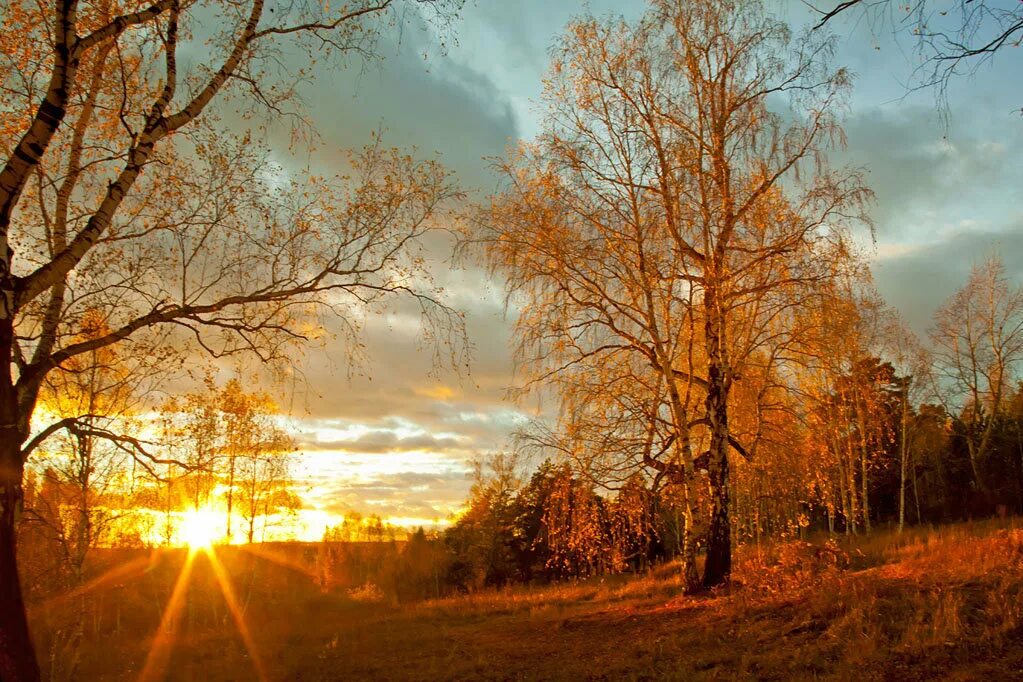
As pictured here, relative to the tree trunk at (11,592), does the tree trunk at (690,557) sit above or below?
below

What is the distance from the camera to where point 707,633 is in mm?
10117

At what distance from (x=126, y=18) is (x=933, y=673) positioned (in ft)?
34.5

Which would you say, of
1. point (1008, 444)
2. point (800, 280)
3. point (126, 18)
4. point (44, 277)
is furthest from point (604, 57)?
point (1008, 444)

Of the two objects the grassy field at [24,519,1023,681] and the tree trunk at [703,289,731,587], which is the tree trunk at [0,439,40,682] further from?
the tree trunk at [703,289,731,587]

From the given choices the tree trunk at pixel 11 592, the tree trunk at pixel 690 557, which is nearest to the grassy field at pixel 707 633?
the tree trunk at pixel 690 557

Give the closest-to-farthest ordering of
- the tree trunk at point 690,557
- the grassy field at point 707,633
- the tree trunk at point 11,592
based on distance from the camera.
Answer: the tree trunk at point 11,592, the grassy field at point 707,633, the tree trunk at point 690,557

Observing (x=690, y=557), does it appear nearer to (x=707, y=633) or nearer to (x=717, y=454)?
(x=717, y=454)

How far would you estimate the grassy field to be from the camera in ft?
26.1

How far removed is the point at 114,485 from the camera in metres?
18.4

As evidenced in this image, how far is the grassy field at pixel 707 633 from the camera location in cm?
795

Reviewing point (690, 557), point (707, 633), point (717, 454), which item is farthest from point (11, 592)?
point (690, 557)

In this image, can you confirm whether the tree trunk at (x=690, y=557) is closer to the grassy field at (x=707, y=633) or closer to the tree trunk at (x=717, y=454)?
the tree trunk at (x=717, y=454)

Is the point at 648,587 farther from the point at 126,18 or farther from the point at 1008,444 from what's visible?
the point at 1008,444

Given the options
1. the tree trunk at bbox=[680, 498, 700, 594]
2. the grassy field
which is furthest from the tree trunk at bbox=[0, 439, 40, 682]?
the tree trunk at bbox=[680, 498, 700, 594]
